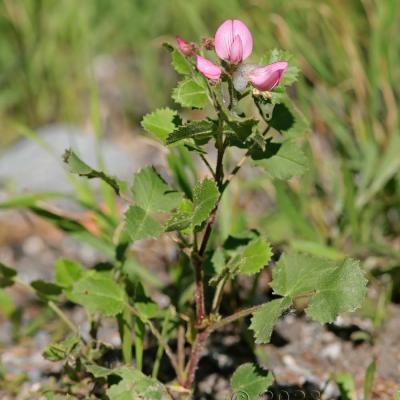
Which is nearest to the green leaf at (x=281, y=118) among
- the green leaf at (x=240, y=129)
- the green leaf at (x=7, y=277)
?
the green leaf at (x=240, y=129)

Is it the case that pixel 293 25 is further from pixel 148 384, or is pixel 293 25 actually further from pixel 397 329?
pixel 148 384

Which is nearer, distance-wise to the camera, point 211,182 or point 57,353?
point 211,182

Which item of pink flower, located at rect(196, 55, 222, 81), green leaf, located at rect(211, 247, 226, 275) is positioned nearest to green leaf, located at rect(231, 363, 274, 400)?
green leaf, located at rect(211, 247, 226, 275)

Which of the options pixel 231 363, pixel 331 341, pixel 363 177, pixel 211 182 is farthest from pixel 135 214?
pixel 363 177

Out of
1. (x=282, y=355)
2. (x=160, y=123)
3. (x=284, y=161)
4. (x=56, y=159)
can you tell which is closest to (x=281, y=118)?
(x=284, y=161)

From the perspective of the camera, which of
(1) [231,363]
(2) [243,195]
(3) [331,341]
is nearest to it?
(1) [231,363]

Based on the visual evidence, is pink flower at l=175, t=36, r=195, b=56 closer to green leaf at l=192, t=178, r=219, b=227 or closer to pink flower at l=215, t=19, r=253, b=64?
pink flower at l=215, t=19, r=253, b=64
